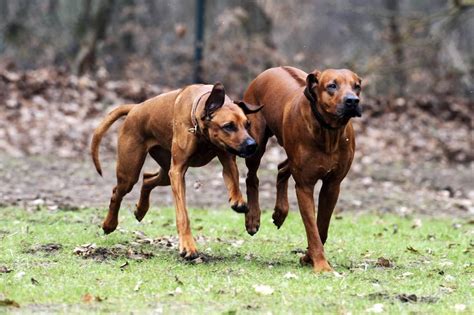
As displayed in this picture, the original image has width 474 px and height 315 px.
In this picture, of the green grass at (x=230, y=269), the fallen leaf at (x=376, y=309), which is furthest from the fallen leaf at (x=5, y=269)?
the fallen leaf at (x=376, y=309)

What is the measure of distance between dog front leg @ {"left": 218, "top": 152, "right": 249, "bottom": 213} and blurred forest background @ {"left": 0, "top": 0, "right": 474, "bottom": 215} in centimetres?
769

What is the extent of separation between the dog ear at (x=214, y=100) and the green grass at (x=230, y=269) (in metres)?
1.24

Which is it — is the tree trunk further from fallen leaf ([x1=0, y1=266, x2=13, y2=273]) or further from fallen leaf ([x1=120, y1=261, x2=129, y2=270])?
fallen leaf ([x1=0, y1=266, x2=13, y2=273])

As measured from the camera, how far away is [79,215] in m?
10.9

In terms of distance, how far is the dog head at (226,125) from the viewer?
7621 mm

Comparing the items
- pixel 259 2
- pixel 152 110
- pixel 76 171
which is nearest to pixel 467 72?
pixel 259 2

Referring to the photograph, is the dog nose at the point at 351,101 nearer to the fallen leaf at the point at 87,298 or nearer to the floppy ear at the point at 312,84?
the floppy ear at the point at 312,84

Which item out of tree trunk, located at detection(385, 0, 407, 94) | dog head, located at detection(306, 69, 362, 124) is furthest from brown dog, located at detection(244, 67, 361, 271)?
tree trunk, located at detection(385, 0, 407, 94)

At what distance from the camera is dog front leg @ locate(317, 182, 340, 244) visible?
8023 mm

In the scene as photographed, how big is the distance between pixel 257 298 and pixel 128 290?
905mm

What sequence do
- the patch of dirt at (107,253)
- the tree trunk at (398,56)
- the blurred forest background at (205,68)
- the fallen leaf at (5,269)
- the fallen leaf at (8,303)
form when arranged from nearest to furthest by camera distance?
the fallen leaf at (8,303), the fallen leaf at (5,269), the patch of dirt at (107,253), the blurred forest background at (205,68), the tree trunk at (398,56)

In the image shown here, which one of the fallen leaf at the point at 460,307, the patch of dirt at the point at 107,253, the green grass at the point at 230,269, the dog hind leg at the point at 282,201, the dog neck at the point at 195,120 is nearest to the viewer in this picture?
the fallen leaf at the point at 460,307

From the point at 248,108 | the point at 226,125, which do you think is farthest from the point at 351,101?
the point at 248,108

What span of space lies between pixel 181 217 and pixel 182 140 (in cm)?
65
